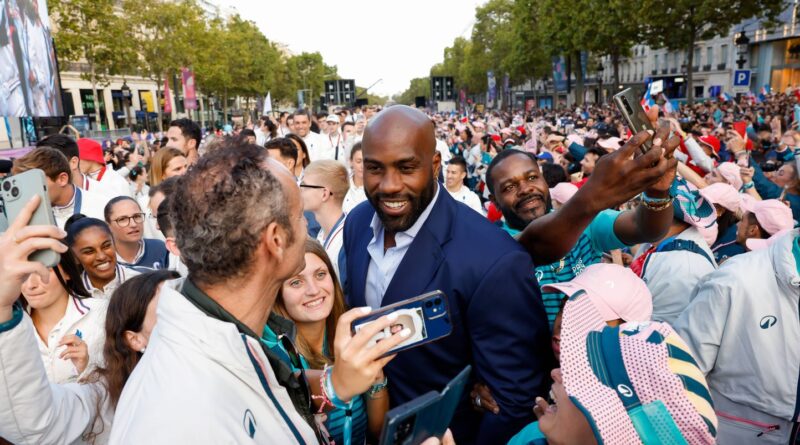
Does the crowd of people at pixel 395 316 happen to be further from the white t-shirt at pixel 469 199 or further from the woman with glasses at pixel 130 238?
the white t-shirt at pixel 469 199

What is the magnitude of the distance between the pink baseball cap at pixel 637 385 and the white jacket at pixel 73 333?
2308mm

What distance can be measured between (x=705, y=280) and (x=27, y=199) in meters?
3.21

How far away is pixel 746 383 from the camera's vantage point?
2.81m

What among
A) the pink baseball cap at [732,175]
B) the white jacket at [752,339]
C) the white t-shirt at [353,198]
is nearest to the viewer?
the white jacket at [752,339]

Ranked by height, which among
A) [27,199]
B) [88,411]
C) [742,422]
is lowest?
[742,422]

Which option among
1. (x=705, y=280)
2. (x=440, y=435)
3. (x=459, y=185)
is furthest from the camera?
(x=459, y=185)

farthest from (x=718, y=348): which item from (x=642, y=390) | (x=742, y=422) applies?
(x=642, y=390)

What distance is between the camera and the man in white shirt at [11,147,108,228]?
15.0 feet

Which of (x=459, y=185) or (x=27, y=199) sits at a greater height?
(x=27, y=199)

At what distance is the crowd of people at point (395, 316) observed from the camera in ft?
4.67

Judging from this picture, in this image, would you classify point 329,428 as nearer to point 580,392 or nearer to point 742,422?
point 580,392

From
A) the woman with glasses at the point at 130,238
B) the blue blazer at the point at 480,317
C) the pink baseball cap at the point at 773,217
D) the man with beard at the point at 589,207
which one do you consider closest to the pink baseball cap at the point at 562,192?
the pink baseball cap at the point at 773,217

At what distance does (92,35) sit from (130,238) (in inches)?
1106

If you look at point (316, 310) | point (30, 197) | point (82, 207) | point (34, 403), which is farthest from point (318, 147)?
point (30, 197)
